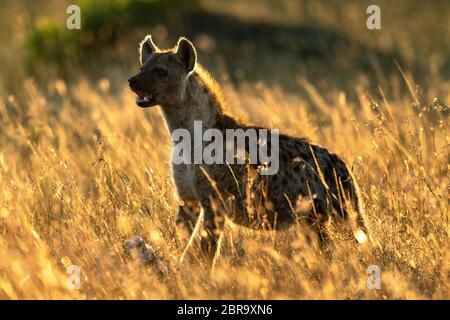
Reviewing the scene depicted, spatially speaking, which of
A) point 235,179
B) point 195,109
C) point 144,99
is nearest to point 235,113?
point 195,109

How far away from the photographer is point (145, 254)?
5809 millimetres

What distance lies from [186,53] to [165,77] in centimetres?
25

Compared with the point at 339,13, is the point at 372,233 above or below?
below

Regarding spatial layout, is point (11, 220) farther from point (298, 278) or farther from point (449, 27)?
point (449, 27)

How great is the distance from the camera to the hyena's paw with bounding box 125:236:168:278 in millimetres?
5723

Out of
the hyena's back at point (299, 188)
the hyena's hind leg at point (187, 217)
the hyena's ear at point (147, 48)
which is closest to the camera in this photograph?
the hyena's back at point (299, 188)

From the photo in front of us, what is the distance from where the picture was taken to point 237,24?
59.0 ft

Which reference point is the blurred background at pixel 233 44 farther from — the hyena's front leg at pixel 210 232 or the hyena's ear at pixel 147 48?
the hyena's front leg at pixel 210 232

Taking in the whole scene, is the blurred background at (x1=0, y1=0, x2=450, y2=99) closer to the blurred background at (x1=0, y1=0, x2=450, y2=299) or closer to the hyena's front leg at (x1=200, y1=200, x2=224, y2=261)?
Result: the blurred background at (x1=0, y1=0, x2=450, y2=299)

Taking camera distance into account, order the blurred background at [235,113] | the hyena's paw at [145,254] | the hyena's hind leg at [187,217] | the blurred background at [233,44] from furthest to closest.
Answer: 1. the blurred background at [233,44]
2. the hyena's hind leg at [187,217]
3. the hyena's paw at [145,254]
4. the blurred background at [235,113]

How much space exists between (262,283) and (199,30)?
1277 cm

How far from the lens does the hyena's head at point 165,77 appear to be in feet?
21.2

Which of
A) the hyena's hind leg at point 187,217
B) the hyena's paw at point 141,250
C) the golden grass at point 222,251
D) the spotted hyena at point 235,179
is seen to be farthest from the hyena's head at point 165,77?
the hyena's paw at point 141,250
